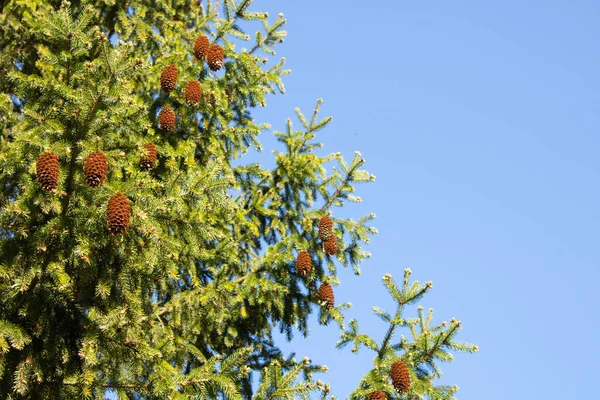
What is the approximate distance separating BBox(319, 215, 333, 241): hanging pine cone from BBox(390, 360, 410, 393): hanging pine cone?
6.56 feet

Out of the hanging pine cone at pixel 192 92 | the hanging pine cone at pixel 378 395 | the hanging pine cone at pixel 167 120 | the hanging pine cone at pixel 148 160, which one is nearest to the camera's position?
the hanging pine cone at pixel 378 395

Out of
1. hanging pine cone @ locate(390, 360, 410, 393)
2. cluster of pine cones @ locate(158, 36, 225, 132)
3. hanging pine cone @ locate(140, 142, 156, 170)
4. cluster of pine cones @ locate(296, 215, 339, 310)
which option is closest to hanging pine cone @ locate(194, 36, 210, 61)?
cluster of pine cones @ locate(158, 36, 225, 132)

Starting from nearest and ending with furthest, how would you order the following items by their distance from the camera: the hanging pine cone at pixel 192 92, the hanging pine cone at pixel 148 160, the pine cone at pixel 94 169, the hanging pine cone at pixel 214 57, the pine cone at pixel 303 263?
the pine cone at pixel 94 169
the hanging pine cone at pixel 148 160
the pine cone at pixel 303 263
the hanging pine cone at pixel 192 92
the hanging pine cone at pixel 214 57

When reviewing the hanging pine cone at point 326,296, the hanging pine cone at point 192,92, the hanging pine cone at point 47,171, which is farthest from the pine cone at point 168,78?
the hanging pine cone at point 326,296

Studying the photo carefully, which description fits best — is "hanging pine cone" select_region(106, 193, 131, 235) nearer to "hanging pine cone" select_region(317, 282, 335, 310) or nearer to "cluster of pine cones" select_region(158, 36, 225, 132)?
"cluster of pine cones" select_region(158, 36, 225, 132)

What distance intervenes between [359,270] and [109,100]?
3.73 meters

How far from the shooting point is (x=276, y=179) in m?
8.23

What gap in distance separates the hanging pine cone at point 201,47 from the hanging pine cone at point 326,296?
9.22 ft

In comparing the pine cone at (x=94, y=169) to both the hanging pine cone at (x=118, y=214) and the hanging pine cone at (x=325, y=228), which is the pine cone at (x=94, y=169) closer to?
the hanging pine cone at (x=118, y=214)

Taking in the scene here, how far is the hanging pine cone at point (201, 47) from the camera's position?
291 inches

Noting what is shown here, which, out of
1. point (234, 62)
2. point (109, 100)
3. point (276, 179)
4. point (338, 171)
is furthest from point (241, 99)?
point (109, 100)

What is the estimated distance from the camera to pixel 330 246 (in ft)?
22.8

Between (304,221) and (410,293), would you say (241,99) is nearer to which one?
(304,221)

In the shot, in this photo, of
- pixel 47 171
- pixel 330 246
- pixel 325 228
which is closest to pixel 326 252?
pixel 330 246
